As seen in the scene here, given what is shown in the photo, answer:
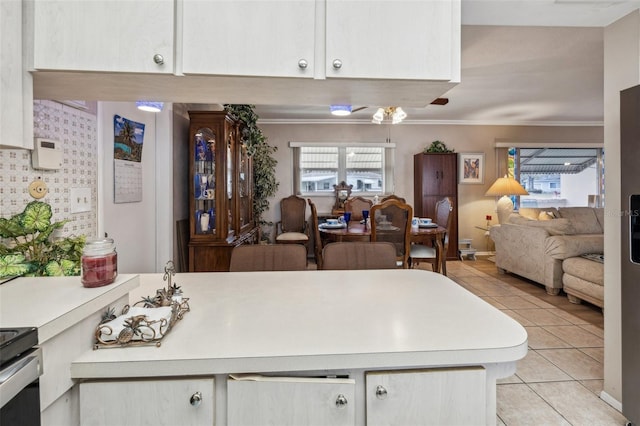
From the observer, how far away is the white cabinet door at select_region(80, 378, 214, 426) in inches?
32.2

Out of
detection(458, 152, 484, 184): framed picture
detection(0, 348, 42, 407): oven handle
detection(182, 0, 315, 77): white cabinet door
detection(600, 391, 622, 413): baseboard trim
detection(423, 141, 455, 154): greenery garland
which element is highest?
detection(423, 141, 455, 154): greenery garland

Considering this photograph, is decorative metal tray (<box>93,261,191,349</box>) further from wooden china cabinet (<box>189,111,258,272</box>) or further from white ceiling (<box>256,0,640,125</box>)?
wooden china cabinet (<box>189,111,258,272</box>)

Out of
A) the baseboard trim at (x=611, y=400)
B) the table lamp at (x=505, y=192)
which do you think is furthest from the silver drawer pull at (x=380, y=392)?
the table lamp at (x=505, y=192)

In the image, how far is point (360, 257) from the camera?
190cm

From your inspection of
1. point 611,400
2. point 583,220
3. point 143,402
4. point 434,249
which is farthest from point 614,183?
point 583,220

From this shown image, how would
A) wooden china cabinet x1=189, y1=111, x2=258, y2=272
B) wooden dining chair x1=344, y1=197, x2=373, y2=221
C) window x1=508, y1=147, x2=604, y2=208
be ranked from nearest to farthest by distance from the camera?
wooden china cabinet x1=189, y1=111, x2=258, y2=272
wooden dining chair x1=344, y1=197, x2=373, y2=221
window x1=508, y1=147, x2=604, y2=208

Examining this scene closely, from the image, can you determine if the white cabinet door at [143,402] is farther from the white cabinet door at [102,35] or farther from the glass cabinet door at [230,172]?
the glass cabinet door at [230,172]

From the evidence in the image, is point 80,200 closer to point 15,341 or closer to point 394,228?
point 15,341

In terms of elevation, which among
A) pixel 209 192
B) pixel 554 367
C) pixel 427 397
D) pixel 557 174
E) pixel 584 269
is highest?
pixel 557 174

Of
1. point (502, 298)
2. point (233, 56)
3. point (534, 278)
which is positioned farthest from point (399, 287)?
point (534, 278)

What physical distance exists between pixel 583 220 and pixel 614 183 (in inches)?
128

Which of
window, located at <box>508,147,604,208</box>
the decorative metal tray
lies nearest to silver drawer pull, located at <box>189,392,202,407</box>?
the decorative metal tray

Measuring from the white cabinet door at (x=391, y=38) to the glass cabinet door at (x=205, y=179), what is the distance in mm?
2388

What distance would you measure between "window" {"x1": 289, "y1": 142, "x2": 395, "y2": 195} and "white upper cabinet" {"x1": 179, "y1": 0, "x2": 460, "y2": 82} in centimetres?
511
